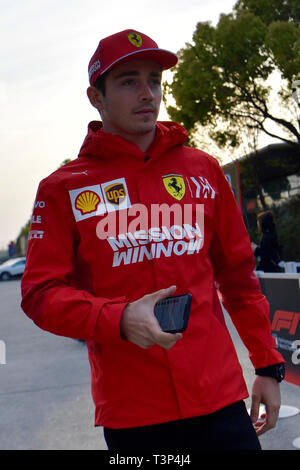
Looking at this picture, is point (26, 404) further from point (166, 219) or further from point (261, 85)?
point (261, 85)

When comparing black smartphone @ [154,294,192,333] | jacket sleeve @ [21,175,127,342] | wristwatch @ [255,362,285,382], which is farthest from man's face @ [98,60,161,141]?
wristwatch @ [255,362,285,382]

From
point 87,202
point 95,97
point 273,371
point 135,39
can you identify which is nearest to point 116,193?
point 87,202

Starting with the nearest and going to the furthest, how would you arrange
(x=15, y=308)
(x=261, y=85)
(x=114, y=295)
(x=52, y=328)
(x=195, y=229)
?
(x=52, y=328), (x=114, y=295), (x=195, y=229), (x=15, y=308), (x=261, y=85)

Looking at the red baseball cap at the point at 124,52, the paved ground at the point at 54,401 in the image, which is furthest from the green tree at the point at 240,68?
the red baseball cap at the point at 124,52

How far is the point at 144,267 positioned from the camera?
1.92m

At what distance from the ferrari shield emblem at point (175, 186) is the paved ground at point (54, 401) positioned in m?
2.82

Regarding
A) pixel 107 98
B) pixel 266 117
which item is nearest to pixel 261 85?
pixel 266 117

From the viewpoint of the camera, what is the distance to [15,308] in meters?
16.7

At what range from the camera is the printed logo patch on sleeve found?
1.97m

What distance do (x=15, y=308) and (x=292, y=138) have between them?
38.6ft

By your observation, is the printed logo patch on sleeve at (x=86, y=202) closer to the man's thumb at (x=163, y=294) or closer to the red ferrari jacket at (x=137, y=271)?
the red ferrari jacket at (x=137, y=271)

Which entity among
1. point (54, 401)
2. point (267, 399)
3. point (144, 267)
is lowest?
Answer: point (54, 401)

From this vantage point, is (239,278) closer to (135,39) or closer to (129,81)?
(129,81)

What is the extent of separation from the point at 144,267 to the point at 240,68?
19.4 meters
